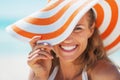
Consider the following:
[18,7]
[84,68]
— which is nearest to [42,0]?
[18,7]

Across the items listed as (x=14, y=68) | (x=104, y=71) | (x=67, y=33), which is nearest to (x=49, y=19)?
(x=67, y=33)

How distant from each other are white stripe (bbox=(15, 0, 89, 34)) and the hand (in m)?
0.06

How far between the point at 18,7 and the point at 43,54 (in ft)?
21.8

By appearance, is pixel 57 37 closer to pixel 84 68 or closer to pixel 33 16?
pixel 33 16

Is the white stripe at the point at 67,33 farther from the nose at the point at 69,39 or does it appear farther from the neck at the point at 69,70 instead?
the neck at the point at 69,70

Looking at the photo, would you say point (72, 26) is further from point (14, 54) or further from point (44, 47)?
point (14, 54)

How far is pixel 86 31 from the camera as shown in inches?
91.6

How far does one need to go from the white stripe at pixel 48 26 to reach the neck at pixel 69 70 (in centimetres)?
44

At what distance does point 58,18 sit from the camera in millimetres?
2172

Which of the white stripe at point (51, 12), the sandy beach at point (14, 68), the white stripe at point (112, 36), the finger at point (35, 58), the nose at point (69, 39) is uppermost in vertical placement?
the sandy beach at point (14, 68)

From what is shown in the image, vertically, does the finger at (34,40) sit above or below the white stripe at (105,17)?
below

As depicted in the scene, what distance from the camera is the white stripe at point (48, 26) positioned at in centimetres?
213

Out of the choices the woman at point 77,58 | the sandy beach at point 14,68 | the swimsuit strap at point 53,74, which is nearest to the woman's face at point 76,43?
the woman at point 77,58

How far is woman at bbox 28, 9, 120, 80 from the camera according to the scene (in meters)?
2.30
